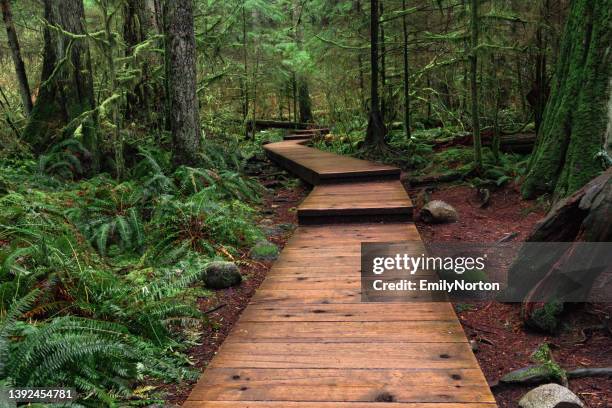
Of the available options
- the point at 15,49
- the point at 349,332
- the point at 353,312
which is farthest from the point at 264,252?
the point at 15,49

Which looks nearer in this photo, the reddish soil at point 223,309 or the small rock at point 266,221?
the reddish soil at point 223,309

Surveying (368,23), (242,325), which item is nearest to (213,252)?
(242,325)

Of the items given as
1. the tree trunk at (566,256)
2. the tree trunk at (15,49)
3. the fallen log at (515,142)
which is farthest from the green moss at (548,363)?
the tree trunk at (15,49)

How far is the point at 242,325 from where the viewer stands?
3523 mm

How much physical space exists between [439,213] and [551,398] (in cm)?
483

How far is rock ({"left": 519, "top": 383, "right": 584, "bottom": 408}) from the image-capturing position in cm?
264

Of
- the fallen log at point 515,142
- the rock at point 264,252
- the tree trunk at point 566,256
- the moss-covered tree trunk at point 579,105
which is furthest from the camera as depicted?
the fallen log at point 515,142

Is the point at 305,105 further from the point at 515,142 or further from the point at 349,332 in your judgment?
the point at 349,332

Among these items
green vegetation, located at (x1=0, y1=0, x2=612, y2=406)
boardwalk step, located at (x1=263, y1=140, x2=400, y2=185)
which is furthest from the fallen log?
boardwalk step, located at (x1=263, y1=140, x2=400, y2=185)

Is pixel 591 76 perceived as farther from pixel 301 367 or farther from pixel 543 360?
pixel 301 367

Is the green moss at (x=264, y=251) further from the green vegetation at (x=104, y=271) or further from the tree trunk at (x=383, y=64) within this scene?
the tree trunk at (x=383, y=64)

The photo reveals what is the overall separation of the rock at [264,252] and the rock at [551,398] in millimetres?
3858

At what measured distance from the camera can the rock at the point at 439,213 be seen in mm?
7324

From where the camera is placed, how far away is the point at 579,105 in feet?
18.0
